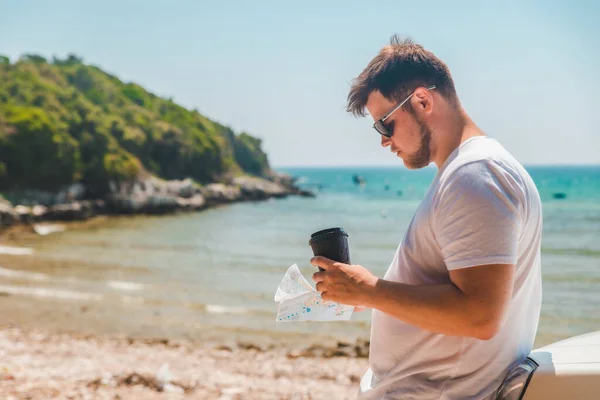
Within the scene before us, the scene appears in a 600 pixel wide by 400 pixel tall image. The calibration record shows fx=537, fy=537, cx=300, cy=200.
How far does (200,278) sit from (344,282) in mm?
13699

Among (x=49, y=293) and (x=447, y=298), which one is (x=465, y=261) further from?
(x=49, y=293)

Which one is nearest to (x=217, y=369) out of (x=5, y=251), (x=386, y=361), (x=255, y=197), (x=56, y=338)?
(x=56, y=338)

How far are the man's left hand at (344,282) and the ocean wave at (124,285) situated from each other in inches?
476

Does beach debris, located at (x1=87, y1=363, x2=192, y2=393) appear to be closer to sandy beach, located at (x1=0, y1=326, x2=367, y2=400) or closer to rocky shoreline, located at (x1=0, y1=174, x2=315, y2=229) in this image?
sandy beach, located at (x1=0, y1=326, x2=367, y2=400)

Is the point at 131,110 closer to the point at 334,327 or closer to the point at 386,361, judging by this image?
the point at 334,327

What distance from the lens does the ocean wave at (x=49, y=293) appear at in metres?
11.6

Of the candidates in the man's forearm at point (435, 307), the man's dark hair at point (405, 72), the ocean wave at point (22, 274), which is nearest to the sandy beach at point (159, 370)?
the man's forearm at point (435, 307)

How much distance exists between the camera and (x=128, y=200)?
125 ft

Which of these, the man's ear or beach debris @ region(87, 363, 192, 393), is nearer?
the man's ear

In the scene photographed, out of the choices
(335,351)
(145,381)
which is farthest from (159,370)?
(335,351)

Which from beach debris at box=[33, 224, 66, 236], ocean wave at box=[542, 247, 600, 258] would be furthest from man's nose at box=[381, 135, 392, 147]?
beach debris at box=[33, 224, 66, 236]

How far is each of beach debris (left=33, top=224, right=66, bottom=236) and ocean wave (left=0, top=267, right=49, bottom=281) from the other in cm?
1136

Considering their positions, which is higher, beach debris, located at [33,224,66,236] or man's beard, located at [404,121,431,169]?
man's beard, located at [404,121,431,169]

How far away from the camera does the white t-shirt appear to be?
1.49 metres
